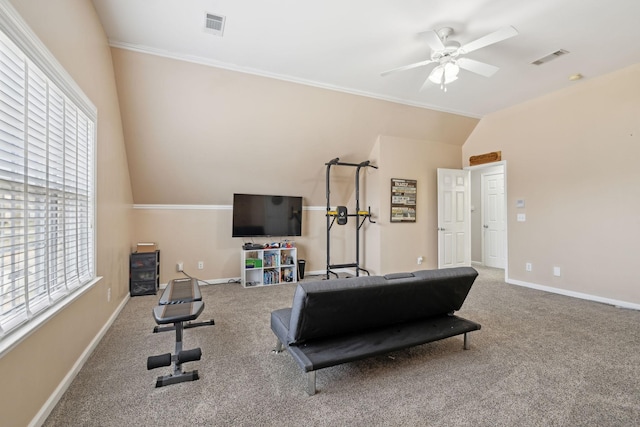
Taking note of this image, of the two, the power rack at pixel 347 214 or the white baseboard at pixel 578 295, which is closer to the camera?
the white baseboard at pixel 578 295

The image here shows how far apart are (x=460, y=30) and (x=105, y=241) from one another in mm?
4144

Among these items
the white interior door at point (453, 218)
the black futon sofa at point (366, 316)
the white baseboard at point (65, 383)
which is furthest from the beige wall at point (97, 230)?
the white interior door at point (453, 218)

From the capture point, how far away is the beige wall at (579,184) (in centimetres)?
369

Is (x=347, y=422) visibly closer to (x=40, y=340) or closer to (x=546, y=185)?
(x=40, y=340)

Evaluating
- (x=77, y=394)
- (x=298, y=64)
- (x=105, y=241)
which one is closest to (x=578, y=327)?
(x=298, y=64)

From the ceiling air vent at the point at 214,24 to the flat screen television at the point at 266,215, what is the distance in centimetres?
245

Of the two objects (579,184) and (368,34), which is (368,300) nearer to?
(368,34)

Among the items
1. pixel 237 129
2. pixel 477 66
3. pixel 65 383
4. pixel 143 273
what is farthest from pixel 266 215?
pixel 477 66

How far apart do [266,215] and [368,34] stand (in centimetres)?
313

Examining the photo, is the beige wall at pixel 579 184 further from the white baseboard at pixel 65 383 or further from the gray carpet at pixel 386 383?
the white baseboard at pixel 65 383

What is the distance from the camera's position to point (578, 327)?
3023mm

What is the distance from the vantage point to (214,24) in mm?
2748

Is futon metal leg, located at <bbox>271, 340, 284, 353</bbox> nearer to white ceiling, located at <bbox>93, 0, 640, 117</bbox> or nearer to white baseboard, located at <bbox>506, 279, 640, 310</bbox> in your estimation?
white ceiling, located at <bbox>93, 0, 640, 117</bbox>

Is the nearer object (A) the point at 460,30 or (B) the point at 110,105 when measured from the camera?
(A) the point at 460,30
